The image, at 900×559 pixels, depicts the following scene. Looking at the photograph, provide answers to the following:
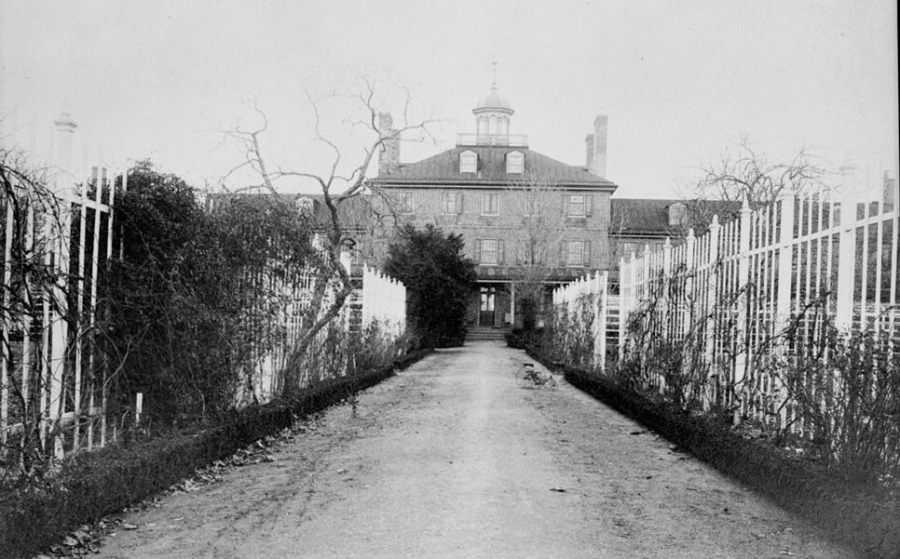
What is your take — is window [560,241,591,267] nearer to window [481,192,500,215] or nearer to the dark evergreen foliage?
window [481,192,500,215]

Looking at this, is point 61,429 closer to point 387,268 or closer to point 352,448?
point 352,448

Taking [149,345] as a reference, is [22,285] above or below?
above

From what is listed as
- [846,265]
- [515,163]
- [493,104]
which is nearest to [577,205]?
[515,163]

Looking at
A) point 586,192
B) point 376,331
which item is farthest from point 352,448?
point 586,192

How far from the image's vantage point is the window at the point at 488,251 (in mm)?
51406

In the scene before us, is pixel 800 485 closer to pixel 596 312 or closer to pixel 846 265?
pixel 846 265

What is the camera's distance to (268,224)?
361 inches

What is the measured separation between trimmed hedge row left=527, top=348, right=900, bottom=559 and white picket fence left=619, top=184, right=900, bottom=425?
0.43 m

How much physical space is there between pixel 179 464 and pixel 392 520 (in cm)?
182

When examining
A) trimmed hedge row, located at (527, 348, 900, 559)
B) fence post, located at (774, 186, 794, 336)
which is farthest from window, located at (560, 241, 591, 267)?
fence post, located at (774, 186, 794, 336)

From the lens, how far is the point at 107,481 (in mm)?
5121

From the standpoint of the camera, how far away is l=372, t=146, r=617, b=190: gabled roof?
5122 cm

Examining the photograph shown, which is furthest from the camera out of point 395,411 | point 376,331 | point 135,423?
point 376,331

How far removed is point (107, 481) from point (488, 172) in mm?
48443
